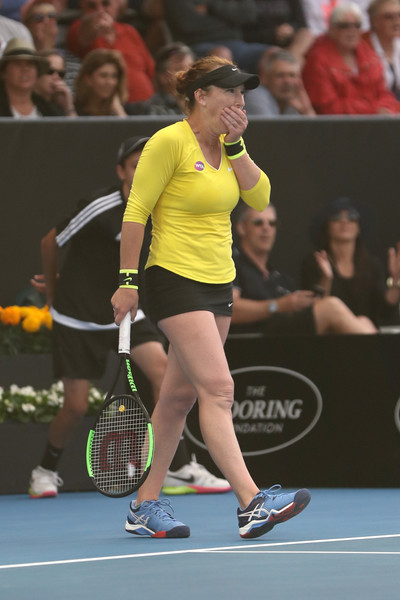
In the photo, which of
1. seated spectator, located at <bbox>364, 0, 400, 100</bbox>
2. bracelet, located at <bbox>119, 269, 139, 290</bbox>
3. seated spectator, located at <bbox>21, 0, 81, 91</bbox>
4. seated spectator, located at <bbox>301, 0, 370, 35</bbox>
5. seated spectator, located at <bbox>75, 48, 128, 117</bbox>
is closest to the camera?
bracelet, located at <bbox>119, 269, 139, 290</bbox>

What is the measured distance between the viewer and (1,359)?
26.4 feet

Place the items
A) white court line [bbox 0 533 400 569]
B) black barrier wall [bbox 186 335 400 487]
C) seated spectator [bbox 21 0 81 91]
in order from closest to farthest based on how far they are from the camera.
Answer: white court line [bbox 0 533 400 569] → black barrier wall [bbox 186 335 400 487] → seated spectator [bbox 21 0 81 91]

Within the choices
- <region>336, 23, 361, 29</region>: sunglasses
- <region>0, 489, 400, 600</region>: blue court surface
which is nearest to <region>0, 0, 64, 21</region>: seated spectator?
<region>336, 23, 361, 29</region>: sunglasses

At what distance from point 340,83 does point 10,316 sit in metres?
4.28

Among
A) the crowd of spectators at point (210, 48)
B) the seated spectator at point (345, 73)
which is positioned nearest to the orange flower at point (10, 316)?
the crowd of spectators at point (210, 48)

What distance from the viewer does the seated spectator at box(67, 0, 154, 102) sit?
35.1 feet

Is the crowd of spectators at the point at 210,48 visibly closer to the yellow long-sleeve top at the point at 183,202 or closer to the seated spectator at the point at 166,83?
the seated spectator at the point at 166,83

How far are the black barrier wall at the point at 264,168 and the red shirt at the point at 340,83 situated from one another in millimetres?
1571

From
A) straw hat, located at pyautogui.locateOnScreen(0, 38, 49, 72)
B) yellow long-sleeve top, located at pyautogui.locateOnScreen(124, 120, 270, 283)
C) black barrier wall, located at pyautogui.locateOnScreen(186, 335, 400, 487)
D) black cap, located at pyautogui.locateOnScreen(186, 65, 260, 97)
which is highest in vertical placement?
straw hat, located at pyautogui.locateOnScreen(0, 38, 49, 72)

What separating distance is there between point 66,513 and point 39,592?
110 inches

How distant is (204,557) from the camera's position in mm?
4559

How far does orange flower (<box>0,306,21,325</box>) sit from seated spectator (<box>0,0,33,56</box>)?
9.26ft

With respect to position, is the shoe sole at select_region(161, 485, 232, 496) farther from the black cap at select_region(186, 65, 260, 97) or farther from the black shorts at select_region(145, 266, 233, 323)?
the black cap at select_region(186, 65, 260, 97)

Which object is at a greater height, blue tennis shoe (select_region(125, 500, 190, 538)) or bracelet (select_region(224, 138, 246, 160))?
bracelet (select_region(224, 138, 246, 160))
